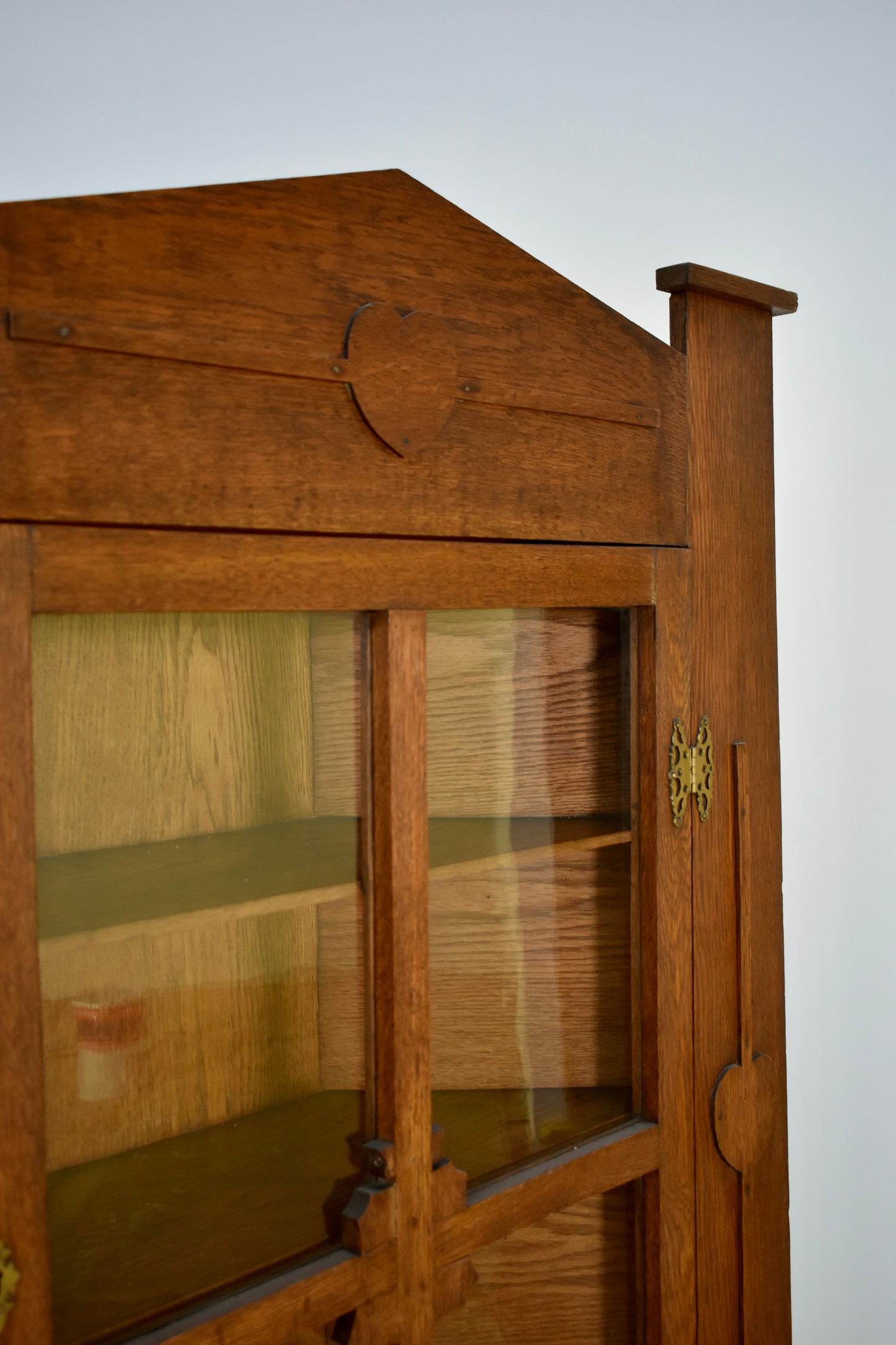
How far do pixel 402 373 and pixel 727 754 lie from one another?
0.52 metres

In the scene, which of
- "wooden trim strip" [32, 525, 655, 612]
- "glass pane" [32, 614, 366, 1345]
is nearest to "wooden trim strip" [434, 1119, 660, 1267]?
"glass pane" [32, 614, 366, 1345]

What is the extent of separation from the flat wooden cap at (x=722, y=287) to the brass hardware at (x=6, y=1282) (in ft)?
2.96

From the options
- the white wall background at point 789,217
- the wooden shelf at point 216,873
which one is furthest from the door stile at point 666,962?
the white wall background at point 789,217

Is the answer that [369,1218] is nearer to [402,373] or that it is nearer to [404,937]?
[404,937]

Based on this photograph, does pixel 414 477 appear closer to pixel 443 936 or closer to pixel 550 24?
pixel 443 936

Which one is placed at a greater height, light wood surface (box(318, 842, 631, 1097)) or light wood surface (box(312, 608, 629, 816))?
light wood surface (box(312, 608, 629, 816))

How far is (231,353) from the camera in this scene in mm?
830

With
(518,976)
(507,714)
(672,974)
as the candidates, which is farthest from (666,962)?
(507,714)

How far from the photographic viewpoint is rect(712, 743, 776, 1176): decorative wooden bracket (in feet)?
4.03

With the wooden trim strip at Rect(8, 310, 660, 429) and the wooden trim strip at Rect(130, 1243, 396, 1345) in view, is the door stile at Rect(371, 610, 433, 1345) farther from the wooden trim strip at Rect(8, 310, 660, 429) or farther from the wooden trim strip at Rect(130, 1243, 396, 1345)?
the wooden trim strip at Rect(8, 310, 660, 429)

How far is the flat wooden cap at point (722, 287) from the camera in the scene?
1.18m

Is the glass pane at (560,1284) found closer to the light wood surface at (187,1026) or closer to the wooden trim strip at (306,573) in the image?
the light wood surface at (187,1026)

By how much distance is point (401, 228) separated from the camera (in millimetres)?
933

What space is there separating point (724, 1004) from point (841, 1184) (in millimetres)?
969
